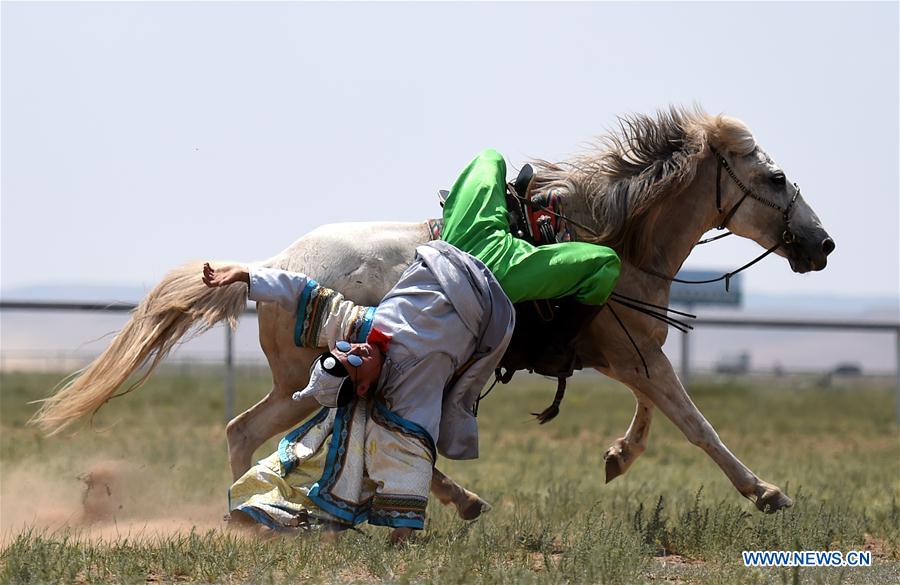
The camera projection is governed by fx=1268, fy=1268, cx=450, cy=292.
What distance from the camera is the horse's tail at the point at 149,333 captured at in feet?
21.6

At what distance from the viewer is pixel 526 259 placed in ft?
19.9

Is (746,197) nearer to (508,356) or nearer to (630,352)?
(630,352)

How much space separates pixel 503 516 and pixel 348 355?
1.97 m

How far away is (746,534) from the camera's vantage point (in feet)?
20.4

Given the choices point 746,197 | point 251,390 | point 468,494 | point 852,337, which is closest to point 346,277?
point 468,494

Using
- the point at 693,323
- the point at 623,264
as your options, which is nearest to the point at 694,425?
the point at 623,264

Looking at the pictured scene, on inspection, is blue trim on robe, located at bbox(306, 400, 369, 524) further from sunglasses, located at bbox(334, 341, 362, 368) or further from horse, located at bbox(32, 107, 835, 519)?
horse, located at bbox(32, 107, 835, 519)

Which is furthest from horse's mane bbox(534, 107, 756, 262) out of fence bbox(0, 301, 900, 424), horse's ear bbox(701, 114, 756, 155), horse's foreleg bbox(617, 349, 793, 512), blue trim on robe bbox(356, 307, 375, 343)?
fence bbox(0, 301, 900, 424)

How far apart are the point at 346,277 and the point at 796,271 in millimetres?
2487

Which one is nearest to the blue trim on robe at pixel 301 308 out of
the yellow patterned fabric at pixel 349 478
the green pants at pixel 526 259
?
the yellow patterned fabric at pixel 349 478

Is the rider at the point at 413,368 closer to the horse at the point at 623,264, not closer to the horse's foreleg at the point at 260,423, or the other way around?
the horse at the point at 623,264

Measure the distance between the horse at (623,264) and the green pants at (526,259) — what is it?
40cm

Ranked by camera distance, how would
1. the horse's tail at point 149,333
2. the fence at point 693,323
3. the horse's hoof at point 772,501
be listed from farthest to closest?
the fence at point 693,323
the horse's tail at point 149,333
the horse's hoof at point 772,501

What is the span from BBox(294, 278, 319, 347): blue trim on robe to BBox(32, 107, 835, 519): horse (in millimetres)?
339
